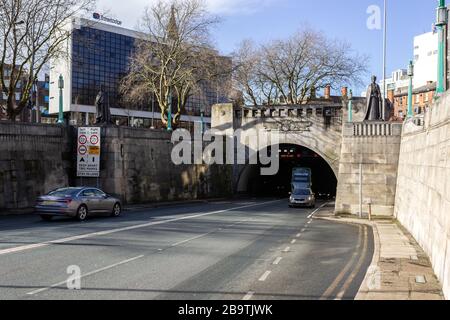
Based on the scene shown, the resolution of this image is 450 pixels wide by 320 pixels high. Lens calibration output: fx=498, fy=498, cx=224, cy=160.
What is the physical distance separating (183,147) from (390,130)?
17.3 m

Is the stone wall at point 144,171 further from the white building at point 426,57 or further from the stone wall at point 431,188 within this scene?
the white building at point 426,57

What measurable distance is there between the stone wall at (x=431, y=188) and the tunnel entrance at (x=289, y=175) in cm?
3276

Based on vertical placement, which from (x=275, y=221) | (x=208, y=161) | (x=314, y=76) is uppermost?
(x=314, y=76)

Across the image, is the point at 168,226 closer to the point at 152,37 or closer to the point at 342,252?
the point at 342,252

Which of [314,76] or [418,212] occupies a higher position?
[314,76]

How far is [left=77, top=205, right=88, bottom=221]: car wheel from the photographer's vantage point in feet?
68.4

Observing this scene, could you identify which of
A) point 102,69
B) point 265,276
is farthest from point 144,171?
point 102,69

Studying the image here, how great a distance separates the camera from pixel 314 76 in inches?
2100

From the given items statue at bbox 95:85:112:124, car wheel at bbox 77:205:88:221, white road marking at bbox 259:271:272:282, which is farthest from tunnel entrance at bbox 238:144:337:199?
white road marking at bbox 259:271:272:282

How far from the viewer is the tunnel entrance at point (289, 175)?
179 ft

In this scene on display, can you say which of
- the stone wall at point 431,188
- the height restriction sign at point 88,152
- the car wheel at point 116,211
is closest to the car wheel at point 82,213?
the car wheel at point 116,211

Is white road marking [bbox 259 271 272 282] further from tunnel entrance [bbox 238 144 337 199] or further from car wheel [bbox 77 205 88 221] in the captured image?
tunnel entrance [bbox 238 144 337 199]

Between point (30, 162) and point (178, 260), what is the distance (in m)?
16.8
